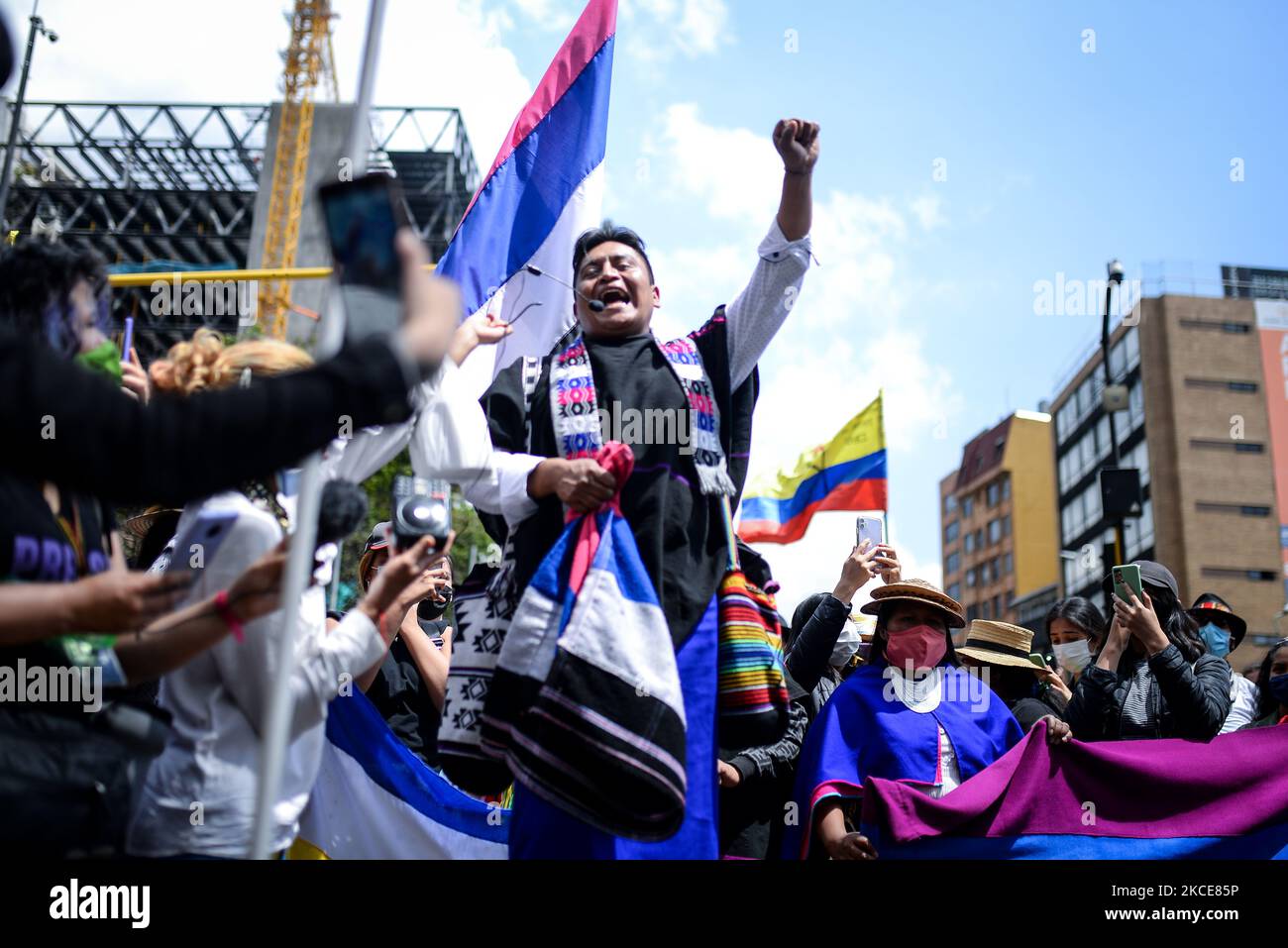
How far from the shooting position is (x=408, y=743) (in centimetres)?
442

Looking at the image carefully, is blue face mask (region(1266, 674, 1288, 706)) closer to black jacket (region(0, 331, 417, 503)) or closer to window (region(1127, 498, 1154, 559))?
black jacket (region(0, 331, 417, 503))

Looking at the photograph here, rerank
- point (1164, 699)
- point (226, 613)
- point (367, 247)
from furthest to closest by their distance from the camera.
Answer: point (1164, 699) → point (226, 613) → point (367, 247)

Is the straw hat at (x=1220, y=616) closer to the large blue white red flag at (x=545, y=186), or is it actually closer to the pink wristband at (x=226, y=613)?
the large blue white red flag at (x=545, y=186)

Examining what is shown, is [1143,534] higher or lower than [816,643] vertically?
higher

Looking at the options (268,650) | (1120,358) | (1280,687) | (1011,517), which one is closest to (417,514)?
(268,650)

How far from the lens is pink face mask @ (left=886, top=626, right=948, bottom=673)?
438cm

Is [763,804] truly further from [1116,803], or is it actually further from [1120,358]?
[1120,358]

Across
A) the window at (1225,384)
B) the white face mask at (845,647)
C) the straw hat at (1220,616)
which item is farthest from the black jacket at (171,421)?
the window at (1225,384)

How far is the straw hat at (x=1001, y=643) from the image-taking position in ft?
17.7

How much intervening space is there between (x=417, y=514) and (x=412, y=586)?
0.27 meters

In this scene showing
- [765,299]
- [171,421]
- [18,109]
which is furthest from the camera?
[18,109]

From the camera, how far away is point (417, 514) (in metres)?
2.45

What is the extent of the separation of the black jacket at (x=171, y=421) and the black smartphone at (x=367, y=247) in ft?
0.24

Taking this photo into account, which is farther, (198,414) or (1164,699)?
(1164,699)
